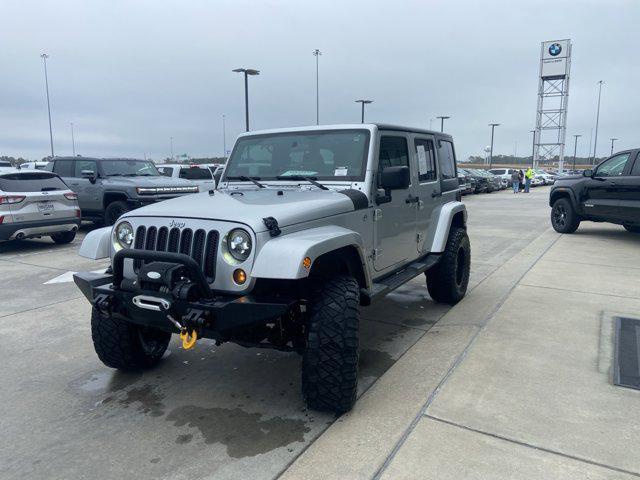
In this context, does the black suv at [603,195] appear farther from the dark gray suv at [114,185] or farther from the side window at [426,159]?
the dark gray suv at [114,185]

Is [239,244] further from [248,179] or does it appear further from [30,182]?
[30,182]

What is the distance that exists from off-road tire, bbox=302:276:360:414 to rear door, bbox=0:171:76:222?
8148mm

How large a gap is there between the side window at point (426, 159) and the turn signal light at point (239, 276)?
2710 mm

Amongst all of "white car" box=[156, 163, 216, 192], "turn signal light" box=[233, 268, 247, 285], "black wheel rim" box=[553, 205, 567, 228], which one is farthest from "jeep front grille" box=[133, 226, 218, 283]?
"white car" box=[156, 163, 216, 192]

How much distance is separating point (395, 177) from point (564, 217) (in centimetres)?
907

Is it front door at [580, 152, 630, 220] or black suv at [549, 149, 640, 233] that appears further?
front door at [580, 152, 630, 220]

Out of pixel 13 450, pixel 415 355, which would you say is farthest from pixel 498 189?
pixel 13 450

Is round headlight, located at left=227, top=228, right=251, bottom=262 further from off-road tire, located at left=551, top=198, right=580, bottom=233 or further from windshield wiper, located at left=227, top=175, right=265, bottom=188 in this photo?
off-road tire, located at left=551, top=198, right=580, bottom=233

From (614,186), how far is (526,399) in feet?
26.6

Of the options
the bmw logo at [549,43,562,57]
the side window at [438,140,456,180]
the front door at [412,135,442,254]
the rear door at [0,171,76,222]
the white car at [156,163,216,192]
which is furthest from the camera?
the bmw logo at [549,43,562,57]

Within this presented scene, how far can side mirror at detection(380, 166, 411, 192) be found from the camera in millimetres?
3926

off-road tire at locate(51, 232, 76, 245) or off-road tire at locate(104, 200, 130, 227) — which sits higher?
off-road tire at locate(104, 200, 130, 227)

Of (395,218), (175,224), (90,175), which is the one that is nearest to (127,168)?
(90,175)

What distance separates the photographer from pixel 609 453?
281 centimetres
